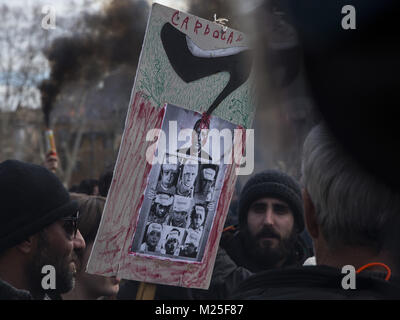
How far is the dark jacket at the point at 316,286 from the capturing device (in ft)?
5.49

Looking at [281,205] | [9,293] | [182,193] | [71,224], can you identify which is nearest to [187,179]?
[182,193]

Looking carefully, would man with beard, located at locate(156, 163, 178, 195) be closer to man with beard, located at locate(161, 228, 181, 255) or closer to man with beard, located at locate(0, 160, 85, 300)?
man with beard, located at locate(161, 228, 181, 255)

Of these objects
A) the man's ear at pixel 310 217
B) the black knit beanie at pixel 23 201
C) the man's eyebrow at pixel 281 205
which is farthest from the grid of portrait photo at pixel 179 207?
the man's eyebrow at pixel 281 205

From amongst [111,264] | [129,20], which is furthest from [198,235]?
[129,20]

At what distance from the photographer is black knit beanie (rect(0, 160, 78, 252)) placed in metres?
2.11

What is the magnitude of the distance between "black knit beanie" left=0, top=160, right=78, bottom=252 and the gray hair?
967 mm

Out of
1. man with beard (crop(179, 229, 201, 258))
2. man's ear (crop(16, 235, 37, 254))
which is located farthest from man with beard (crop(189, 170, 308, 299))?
man's ear (crop(16, 235, 37, 254))

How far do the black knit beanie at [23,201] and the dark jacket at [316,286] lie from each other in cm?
84

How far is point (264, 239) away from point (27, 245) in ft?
4.78

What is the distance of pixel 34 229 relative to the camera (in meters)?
2.17

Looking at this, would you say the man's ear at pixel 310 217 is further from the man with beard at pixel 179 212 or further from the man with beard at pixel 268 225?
the man with beard at pixel 268 225
